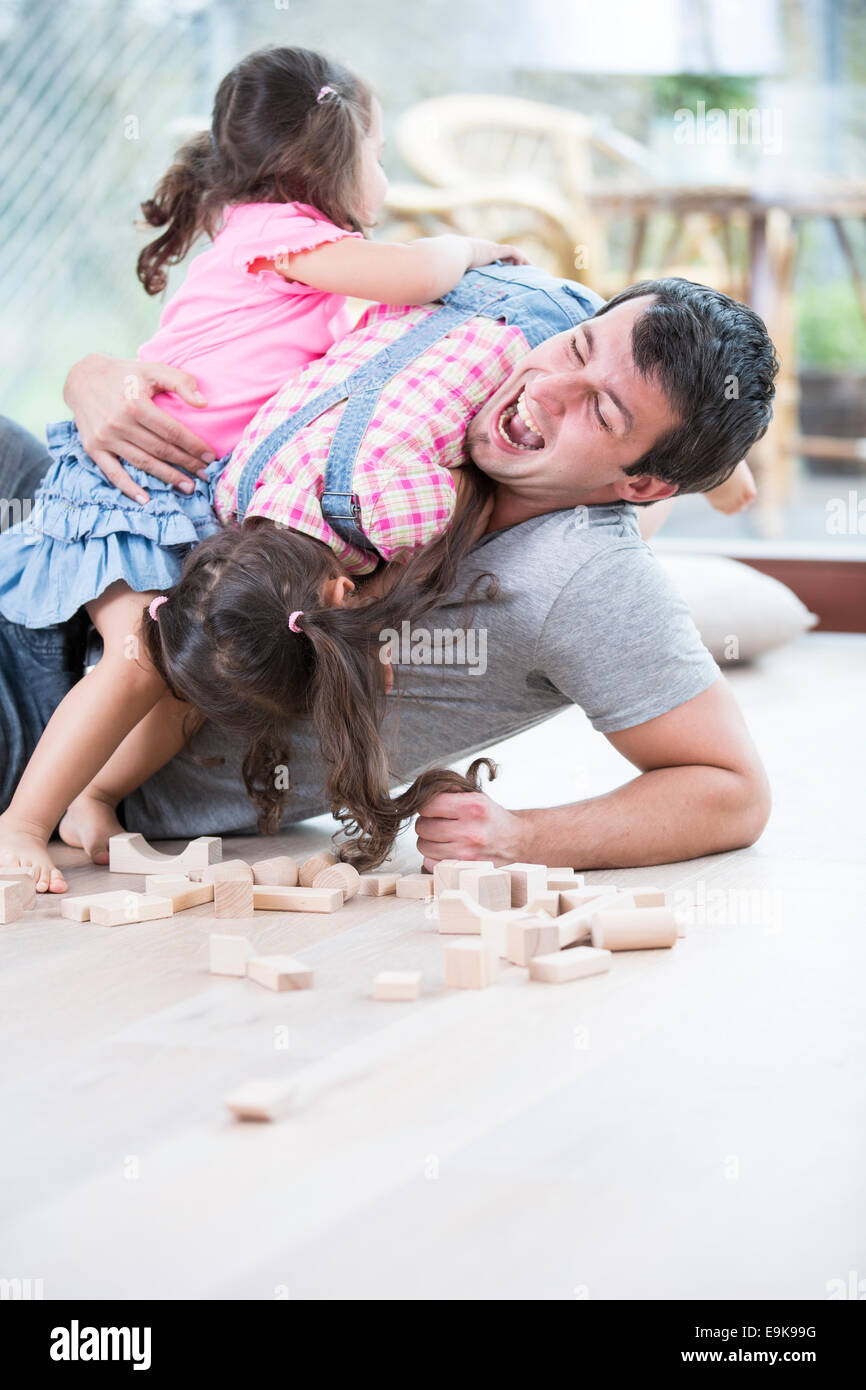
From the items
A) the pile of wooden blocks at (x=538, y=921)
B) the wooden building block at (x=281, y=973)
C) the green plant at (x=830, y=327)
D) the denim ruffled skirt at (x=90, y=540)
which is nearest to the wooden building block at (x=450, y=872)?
the pile of wooden blocks at (x=538, y=921)

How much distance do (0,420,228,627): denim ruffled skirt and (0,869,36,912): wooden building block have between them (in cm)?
31

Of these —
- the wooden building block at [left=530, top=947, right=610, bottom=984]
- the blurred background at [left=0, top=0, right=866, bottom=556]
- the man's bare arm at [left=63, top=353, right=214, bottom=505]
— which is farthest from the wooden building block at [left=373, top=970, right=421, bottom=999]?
the blurred background at [left=0, top=0, right=866, bottom=556]

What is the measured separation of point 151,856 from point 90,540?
0.35 metres

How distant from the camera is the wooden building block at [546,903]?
129 cm

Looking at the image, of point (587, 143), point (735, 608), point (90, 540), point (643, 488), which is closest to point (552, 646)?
point (643, 488)

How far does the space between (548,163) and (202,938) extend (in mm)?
2766

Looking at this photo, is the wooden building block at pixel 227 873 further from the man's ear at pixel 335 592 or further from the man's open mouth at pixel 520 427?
the man's open mouth at pixel 520 427

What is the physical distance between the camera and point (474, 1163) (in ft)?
2.81

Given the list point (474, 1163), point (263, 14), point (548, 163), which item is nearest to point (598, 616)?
point (474, 1163)

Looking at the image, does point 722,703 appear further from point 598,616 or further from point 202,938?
point 202,938

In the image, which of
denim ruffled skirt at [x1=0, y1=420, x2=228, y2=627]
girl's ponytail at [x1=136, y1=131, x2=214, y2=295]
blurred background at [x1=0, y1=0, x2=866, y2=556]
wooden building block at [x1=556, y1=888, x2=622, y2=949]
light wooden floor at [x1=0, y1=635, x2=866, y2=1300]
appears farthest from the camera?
blurred background at [x1=0, y1=0, x2=866, y2=556]

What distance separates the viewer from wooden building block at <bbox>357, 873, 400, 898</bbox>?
56.2 inches

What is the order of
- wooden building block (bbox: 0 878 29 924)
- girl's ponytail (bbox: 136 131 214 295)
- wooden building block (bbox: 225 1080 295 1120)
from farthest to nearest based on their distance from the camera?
1. girl's ponytail (bbox: 136 131 214 295)
2. wooden building block (bbox: 0 878 29 924)
3. wooden building block (bbox: 225 1080 295 1120)

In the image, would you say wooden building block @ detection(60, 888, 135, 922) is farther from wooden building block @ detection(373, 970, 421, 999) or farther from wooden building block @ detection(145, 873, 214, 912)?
wooden building block @ detection(373, 970, 421, 999)
